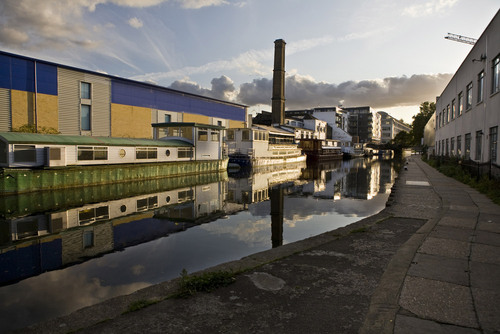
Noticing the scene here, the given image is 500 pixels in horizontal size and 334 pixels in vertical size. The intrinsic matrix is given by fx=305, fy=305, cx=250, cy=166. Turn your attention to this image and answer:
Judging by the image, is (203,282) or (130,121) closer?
(203,282)

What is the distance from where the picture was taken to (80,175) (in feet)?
66.5

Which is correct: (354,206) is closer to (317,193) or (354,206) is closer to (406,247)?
(317,193)

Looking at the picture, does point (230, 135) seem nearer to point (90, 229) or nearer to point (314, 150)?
point (314, 150)

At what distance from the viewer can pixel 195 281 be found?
4.93 metres

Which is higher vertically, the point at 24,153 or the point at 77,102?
the point at 77,102

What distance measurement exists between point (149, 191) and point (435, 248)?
1688 cm

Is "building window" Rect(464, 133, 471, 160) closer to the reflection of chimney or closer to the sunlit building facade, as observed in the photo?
the sunlit building facade

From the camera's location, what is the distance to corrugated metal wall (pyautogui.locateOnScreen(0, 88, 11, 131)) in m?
27.8

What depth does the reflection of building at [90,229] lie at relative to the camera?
318 inches

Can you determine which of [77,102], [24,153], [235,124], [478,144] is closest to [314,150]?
[235,124]

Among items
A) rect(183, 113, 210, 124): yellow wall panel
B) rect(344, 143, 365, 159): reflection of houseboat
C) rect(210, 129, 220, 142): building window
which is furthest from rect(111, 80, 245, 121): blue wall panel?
rect(344, 143, 365, 159): reflection of houseboat

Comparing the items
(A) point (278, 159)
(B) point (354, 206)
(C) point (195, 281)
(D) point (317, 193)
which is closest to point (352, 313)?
(C) point (195, 281)

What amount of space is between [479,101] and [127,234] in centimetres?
2522

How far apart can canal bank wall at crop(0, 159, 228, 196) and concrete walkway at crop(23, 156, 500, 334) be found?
Result: 17019 mm
